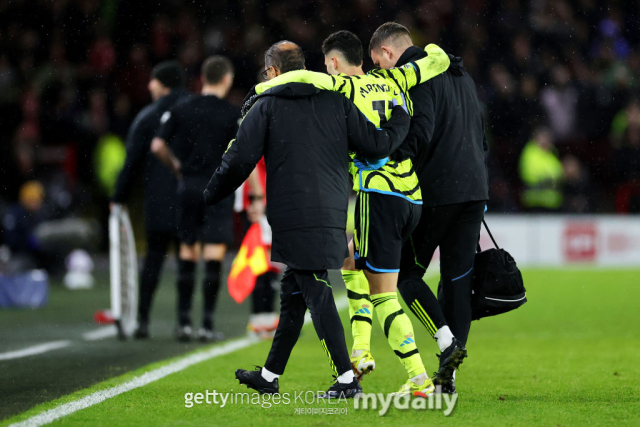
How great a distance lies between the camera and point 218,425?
425 centimetres

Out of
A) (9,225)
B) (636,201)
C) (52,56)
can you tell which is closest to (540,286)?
(636,201)

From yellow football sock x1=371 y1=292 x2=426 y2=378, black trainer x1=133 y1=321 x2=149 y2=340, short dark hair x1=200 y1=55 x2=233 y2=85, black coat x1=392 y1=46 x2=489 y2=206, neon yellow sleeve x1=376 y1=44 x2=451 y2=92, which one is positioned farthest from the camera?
black trainer x1=133 y1=321 x2=149 y2=340

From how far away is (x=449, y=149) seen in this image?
5242 millimetres

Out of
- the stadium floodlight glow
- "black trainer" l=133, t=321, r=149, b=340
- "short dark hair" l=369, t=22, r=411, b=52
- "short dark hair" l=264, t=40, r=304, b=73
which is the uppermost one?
"short dark hair" l=369, t=22, r=411, b=52

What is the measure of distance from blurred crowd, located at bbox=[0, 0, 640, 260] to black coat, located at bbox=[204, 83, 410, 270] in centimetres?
1213

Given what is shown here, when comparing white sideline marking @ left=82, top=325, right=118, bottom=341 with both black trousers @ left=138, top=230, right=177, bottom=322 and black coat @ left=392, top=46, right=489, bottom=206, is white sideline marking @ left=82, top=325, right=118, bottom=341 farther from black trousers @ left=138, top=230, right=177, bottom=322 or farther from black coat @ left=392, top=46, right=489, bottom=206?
black coat @ left=392, top=46, right=489, bottom=206

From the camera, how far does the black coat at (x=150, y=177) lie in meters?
8.11

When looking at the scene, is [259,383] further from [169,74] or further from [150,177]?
[169,74]

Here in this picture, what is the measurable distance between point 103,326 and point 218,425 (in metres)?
4.88

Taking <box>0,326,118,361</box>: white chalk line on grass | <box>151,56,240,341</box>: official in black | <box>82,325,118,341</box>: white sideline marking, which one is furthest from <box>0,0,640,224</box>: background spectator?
<box>151,56,240,341</box>: official in black

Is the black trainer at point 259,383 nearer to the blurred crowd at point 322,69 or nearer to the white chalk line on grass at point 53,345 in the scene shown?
the white chalk line on grass at point 53,345

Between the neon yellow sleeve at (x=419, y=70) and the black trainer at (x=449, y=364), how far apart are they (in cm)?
136

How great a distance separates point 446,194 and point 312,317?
103 cm

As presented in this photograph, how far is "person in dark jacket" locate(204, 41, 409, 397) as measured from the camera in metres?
4.75
